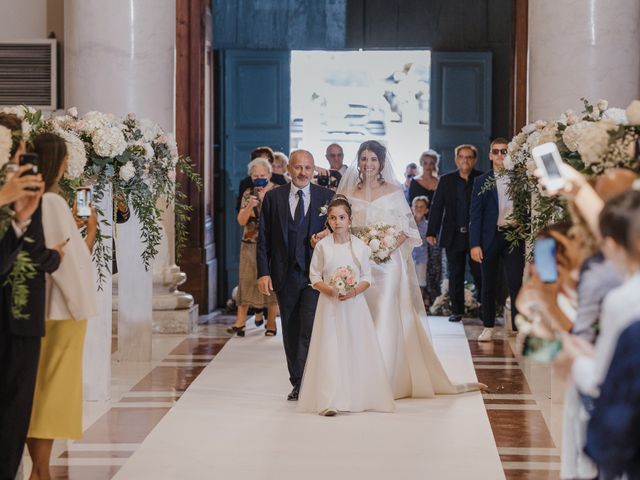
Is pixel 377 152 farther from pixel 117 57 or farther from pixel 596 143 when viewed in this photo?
pixel 596 143

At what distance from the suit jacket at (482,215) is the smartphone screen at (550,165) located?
743 centimetres

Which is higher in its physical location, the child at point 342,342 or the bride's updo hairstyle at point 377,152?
the bride's updo hairstyle at point 377,152

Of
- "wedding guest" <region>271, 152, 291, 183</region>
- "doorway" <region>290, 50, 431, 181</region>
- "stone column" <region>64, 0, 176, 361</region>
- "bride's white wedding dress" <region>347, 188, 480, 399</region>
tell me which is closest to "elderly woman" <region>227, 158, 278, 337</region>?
"wedding guest" <region>271, 152, 291, 183</region>

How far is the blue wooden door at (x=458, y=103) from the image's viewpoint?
1539 cm

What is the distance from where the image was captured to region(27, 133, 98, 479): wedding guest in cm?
557

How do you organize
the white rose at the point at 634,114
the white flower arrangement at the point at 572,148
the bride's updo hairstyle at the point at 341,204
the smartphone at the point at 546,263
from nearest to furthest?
the smartphone at the point at 546,263
the white flower arrangement at the point at 572,148
the white rose at the point at 634,114
the bride's updo hairstyle at the point at 341,204

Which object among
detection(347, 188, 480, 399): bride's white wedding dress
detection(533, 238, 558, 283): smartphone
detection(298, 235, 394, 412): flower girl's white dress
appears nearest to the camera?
detection(533, 238, 558, 283): smartphone

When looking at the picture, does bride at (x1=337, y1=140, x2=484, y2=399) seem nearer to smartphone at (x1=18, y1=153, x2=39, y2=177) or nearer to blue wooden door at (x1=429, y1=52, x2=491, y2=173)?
smartphone at (x1=18, y1=153, x2=39, y2=177)

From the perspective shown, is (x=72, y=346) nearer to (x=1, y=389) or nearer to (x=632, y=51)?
(x=1, y=389)

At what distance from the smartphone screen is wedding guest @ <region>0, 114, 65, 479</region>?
2.24 metres

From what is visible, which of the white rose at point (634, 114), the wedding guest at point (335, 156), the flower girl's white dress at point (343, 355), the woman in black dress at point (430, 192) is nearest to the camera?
the white rose at point (634, 114)

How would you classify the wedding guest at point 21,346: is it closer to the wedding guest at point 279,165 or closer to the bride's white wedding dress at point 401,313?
the bride's white wedding dress at point 401,313

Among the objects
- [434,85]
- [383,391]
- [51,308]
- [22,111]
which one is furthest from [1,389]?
[434,85]

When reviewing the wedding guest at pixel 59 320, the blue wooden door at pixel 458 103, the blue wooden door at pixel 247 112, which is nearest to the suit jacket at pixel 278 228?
the wedding guest at pixel 59 320
